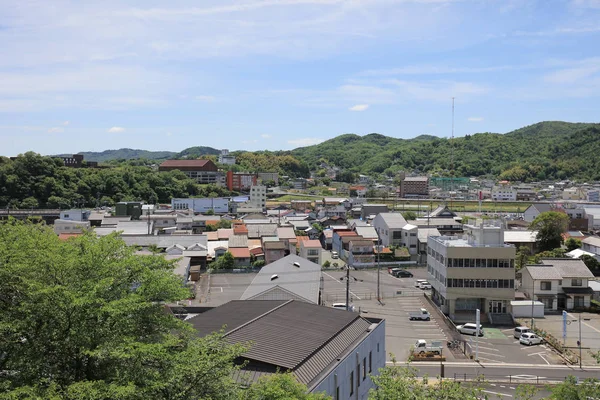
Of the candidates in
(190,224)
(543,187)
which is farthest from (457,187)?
(190,224)

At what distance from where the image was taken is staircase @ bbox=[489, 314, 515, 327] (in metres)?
16.1

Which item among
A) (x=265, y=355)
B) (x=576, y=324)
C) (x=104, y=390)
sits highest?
(x=104, y=390)

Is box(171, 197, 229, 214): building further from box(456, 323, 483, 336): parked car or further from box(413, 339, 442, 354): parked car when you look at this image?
box(413, 339, 442, 354): parked car

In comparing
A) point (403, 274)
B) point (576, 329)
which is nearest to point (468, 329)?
point (576, 329)

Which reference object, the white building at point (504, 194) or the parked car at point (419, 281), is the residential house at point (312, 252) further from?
the white building at point (504, 194)

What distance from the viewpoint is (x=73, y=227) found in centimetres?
2998

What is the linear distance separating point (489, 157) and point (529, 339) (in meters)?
89.3

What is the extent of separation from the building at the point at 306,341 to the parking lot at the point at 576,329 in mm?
6567

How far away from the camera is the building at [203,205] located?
45.7 m

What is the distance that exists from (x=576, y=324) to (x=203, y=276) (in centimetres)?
1521

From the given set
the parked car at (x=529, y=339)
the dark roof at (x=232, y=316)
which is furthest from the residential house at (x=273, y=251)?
the dark roof at (x=232, y=316)

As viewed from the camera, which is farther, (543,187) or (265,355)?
(543,187)

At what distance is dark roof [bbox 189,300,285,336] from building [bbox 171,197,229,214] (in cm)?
3463

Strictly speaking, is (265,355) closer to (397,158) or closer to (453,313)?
(453,313)
